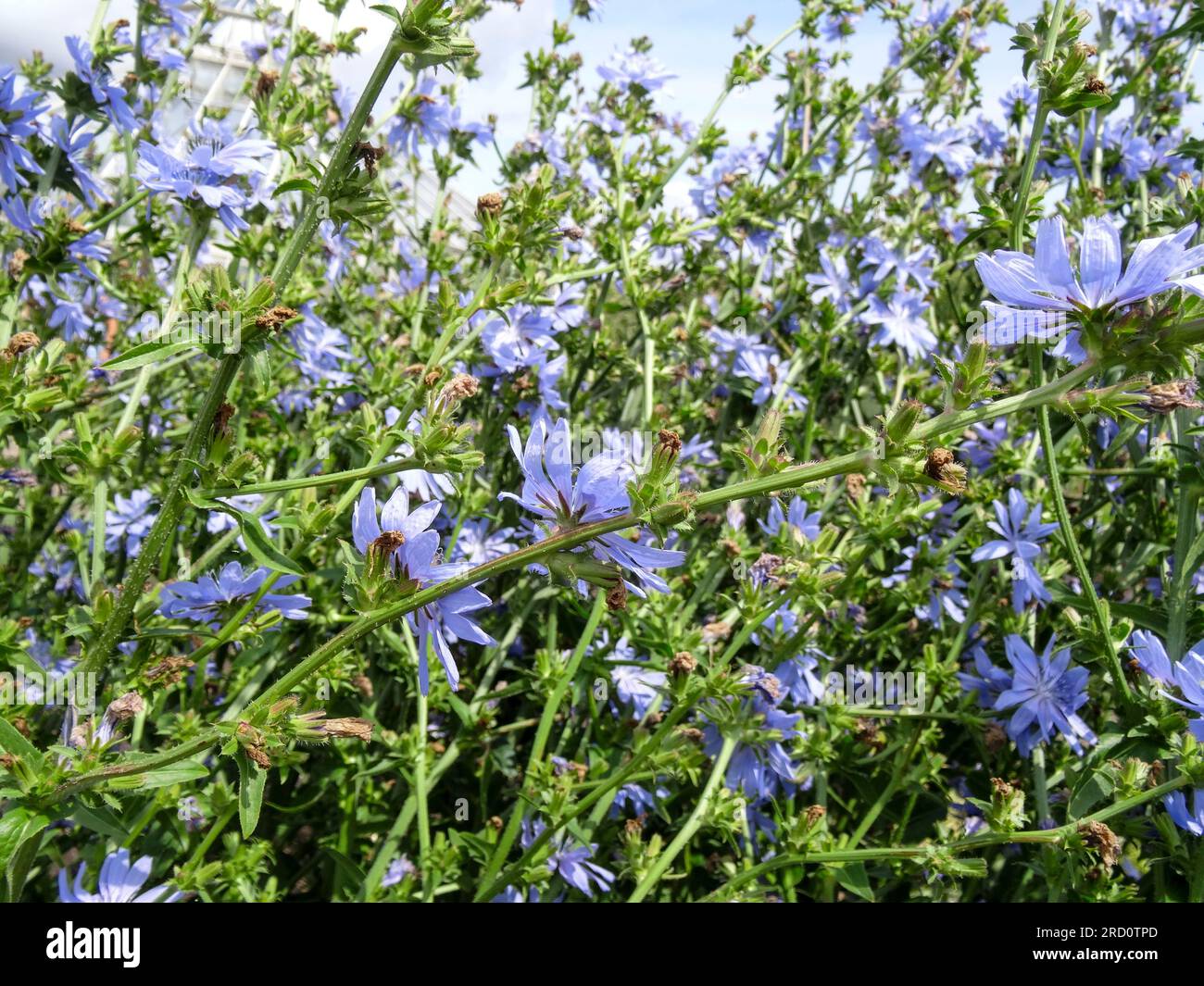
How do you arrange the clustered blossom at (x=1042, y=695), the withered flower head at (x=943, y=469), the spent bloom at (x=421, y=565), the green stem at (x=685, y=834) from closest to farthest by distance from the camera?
the withered flower head at (x=943, y=469) → the spent bloom at (x=421, y=565) → the green stem at (x=685, y=834) → the clustered blossom at (x=1042, y=695)

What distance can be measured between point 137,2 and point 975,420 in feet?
9.33

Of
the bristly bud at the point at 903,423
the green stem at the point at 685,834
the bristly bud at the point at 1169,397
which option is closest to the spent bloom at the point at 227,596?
the green stem at the point at 685,834

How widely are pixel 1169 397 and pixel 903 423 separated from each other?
0.35 meters

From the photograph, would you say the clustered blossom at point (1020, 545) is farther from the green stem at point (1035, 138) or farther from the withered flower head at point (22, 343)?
the withered flower head at point (22, 343)

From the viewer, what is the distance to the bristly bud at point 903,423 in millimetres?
1156

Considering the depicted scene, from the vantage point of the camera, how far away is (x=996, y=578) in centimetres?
279

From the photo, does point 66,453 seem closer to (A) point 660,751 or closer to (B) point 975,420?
(A) point 660,751

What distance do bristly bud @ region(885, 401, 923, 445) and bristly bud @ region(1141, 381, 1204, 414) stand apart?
30 cm

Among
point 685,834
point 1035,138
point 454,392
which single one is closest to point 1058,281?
point 1035,138

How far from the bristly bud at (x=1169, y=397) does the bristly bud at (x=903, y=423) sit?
0.30m

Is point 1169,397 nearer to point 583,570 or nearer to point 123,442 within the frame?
point 583,570

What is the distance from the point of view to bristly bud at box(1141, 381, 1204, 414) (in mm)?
1174

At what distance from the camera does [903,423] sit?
3.83 feet
